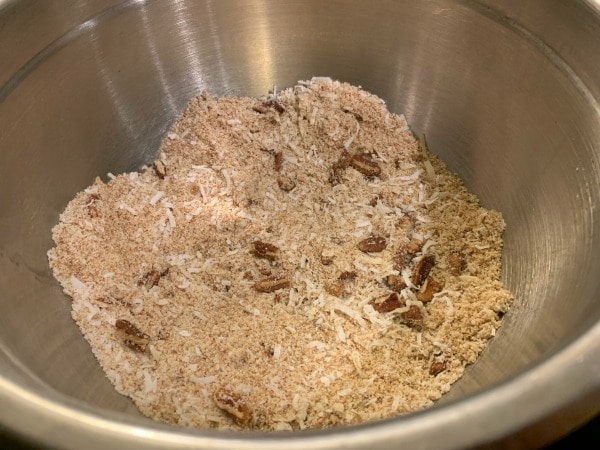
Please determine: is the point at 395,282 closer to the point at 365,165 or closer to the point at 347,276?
the point at 347,276

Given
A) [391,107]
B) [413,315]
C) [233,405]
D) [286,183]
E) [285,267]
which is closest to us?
[233,405]

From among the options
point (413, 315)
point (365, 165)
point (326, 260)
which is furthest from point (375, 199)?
point (413, 315)

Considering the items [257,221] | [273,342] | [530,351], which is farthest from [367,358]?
[257,221]

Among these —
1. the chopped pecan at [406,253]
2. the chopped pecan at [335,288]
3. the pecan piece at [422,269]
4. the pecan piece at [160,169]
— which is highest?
the pecan piece at [422,269]

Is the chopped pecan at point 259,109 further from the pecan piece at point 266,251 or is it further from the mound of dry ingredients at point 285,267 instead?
the pecan piece at point 266,251

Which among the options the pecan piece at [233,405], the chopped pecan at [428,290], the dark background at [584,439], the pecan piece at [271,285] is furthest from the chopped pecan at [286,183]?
the dark background at [584,439]

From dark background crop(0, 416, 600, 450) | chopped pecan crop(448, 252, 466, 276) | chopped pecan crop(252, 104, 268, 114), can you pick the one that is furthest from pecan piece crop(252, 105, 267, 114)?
dark background crop(0, 416, 600, 450)
